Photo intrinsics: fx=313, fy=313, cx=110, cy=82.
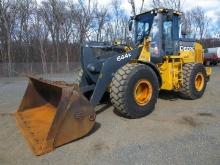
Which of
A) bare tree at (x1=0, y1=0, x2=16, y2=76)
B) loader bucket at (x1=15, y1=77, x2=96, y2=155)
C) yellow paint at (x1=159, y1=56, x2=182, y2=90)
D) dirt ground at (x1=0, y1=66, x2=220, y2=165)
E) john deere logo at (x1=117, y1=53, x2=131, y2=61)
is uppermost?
bare tree at (x1=0, y1=0, x2=16, y2=76)

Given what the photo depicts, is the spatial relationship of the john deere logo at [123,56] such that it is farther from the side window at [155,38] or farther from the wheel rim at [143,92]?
the side window at [155,38]

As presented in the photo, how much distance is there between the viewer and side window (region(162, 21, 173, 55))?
8.23 meters

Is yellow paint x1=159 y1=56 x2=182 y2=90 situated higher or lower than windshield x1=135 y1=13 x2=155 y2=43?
lower

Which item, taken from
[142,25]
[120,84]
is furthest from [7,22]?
[120,84]

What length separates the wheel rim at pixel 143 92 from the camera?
654cm

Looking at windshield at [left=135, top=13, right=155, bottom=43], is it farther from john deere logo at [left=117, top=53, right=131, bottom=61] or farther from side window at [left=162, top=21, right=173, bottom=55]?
john deere logo at [left=117, top=53, right=131, bottom=61]

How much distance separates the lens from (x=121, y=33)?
3847 centimetres

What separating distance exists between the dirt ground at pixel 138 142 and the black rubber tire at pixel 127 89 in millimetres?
211

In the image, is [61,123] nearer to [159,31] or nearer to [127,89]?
[127,89]

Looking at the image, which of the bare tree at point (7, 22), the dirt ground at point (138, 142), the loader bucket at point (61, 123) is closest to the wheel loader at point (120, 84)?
the loader bucket at point (61, 123)

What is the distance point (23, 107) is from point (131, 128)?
245cm

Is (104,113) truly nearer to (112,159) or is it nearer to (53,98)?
(53,98)

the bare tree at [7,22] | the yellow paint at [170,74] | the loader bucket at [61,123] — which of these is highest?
the bare tree at [7,22]

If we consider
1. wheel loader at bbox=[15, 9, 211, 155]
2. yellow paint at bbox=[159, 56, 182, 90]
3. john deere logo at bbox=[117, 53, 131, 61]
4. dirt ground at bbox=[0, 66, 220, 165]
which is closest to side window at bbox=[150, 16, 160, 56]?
wheel loader at bbox=[15, 9, 211, 155]
